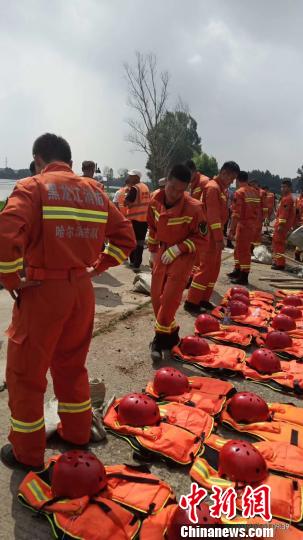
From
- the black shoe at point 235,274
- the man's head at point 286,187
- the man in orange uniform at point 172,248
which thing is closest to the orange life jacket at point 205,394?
the man in orange uniform at point 172,248

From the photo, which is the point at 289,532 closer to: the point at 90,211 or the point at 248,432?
the point at 248,432

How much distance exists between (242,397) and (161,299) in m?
1.64

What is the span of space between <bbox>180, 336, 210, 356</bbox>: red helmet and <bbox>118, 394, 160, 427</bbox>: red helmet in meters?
1.60

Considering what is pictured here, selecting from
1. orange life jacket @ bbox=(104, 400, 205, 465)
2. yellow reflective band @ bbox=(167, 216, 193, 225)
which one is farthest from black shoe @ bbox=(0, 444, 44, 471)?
yellow reflective band @ bbox=(167, 216, 193, 225)

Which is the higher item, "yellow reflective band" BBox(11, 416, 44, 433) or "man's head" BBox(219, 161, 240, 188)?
"man's head" BBox(219, 161, 240, 188)

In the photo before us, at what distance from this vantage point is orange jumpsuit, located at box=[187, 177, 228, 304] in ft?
21.9

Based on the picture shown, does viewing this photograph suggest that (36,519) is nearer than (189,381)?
Yes

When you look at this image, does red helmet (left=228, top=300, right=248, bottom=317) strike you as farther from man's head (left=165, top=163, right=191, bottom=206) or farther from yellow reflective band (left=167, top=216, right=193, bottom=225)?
man's head (left=165, top=163, right=191, bottom=206)

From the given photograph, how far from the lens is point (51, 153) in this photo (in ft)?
9.14

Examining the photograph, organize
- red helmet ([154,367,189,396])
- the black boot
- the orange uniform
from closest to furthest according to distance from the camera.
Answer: red helmet ([154,367,189,396])
the orange uniform
the black boot

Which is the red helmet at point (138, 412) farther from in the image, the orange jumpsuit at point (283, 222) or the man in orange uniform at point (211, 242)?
the orange jumpsuit at point (283, 222)

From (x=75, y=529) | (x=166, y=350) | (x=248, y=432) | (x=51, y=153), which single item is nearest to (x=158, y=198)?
(x=166, y=350)

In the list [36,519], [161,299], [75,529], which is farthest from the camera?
[161,299]

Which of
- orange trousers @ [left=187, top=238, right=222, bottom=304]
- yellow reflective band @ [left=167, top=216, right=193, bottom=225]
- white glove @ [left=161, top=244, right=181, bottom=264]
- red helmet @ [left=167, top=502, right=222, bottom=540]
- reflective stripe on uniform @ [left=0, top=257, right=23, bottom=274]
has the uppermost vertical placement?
yellow reflective band @ [left=167, top=216, right=193, bottom=225]
